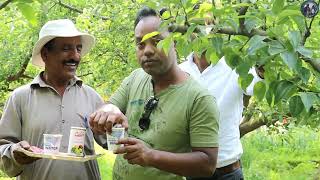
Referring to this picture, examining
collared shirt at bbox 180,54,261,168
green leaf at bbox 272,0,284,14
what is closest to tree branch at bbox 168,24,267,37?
green leaf at bbox 272,0,284,14

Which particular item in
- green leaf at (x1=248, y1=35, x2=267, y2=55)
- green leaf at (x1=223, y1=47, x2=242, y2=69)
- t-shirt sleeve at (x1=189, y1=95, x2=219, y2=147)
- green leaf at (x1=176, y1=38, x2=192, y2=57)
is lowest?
t-shirt sleeve at (x1=189, y1=95, x2=219, y2=147)

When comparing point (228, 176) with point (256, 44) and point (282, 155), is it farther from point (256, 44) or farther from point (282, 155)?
point (282, 155)

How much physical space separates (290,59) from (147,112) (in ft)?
3.05

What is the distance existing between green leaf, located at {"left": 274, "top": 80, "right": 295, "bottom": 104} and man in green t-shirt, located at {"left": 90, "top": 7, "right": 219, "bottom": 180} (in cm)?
55

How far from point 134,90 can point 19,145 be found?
0.60 metres

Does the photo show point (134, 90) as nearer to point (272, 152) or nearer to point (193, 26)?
point (193, 26)

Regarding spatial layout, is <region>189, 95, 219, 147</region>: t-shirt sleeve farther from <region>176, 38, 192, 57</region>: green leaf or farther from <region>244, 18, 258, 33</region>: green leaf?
<region>244, 18, 258, 33</region>: green leaf

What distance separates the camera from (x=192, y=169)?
7.20ft

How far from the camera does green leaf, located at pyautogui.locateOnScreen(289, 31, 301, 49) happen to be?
1604 mm

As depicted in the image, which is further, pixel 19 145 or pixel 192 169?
pixel 19 145

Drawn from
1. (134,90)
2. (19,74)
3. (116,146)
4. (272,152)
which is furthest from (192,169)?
(272,152)

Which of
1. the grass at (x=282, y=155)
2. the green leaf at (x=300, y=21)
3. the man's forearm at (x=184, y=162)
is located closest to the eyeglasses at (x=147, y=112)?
the man's forearm at (x=184, y=162)

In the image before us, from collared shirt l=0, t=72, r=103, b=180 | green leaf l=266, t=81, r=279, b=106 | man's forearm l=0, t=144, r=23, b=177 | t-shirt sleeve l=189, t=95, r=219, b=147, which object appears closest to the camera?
green leaf l=266, t=81, r=279, b=106

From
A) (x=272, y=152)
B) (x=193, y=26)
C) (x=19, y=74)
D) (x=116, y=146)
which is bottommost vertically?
(x=272, y=152)
